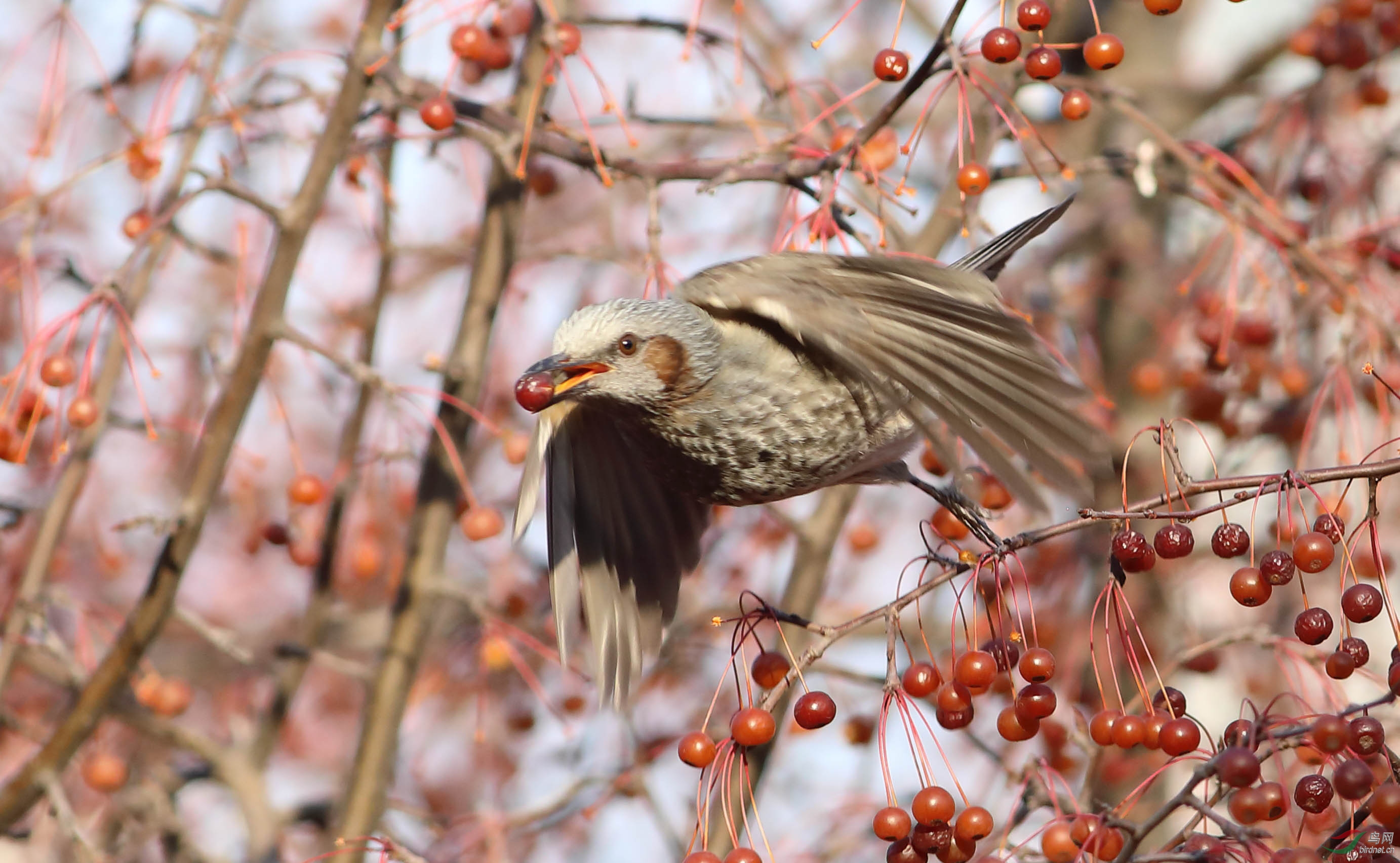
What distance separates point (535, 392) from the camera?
2.49 m

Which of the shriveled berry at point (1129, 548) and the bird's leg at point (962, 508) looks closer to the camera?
the shriveled berry at point (1129, 548)

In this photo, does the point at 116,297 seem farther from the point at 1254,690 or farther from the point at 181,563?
the point at 1254,690

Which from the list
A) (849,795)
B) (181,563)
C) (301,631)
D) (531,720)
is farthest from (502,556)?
(181,563)

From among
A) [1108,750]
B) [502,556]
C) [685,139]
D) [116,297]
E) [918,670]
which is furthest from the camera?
[685,139]

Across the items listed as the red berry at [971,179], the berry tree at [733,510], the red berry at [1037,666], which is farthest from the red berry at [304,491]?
the red berry at [1037,666]

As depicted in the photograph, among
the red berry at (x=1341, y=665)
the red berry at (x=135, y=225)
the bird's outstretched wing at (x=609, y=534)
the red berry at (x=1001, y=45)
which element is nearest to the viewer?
the red berry at (x=1341, y=665)

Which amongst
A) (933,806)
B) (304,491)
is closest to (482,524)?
(304,491)

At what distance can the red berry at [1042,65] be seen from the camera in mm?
2494

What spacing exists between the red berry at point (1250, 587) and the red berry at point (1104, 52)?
108 cm

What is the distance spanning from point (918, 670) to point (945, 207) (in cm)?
164

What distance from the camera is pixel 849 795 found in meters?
4.25

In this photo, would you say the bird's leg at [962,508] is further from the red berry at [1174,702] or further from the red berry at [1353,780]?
the red berry at [1353,780]

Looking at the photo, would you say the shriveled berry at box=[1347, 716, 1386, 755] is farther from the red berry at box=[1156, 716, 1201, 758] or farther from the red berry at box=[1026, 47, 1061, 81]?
the red berry at box=[1026, 47, 1061, 81]

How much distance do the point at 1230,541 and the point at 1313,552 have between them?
0.45 feet
